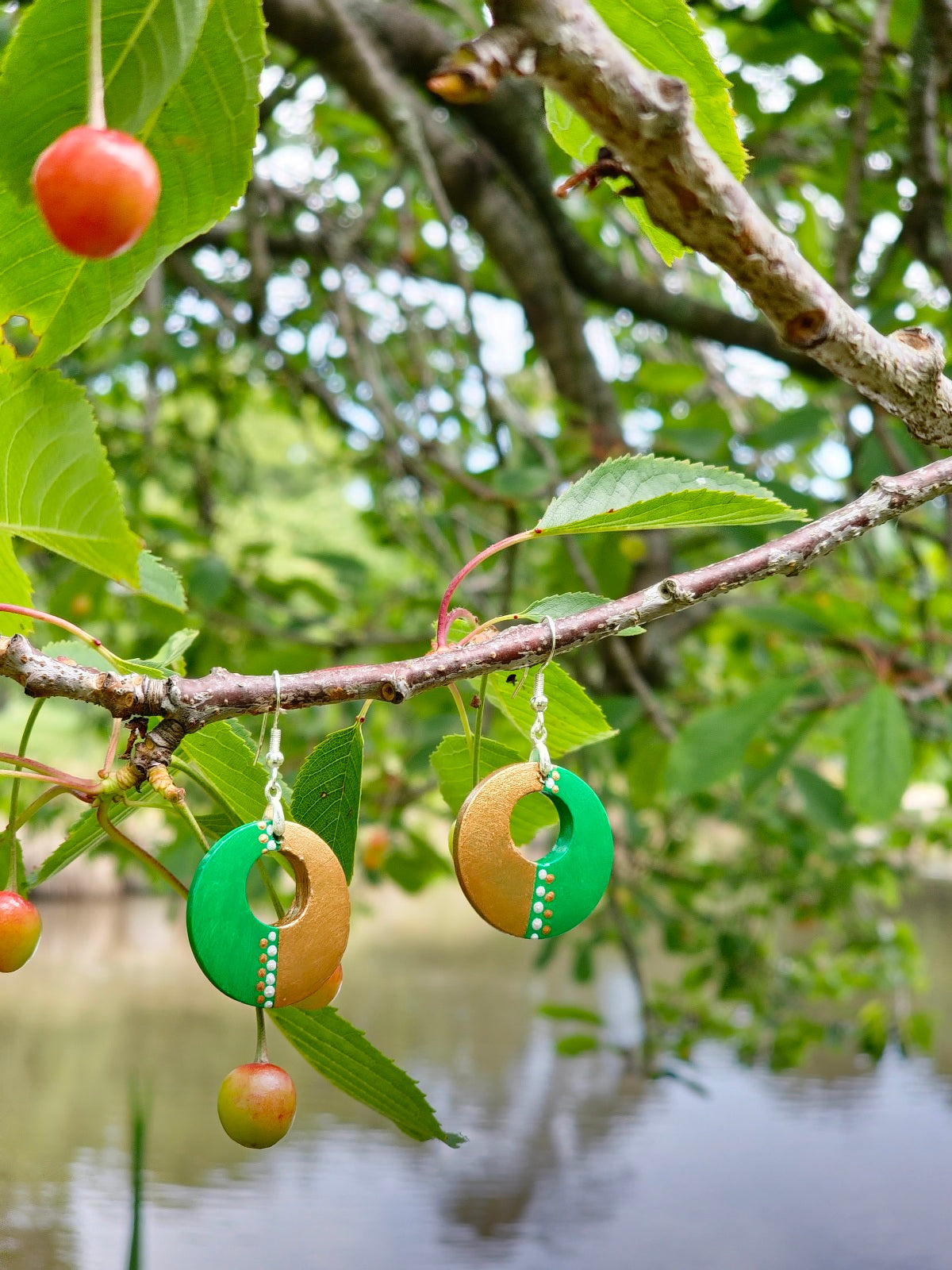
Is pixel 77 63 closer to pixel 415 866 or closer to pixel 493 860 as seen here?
pixel 493 860

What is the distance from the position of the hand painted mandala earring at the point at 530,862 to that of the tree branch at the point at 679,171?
116mm

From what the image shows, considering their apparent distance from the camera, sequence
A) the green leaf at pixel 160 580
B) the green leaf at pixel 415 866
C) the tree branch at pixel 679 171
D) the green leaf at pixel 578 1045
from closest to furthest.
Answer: the tree branch at pixel 679 171 → the green leaf at pixel 160 580 → the green leaf at pixel 578 1045 → the green leaf at pixel 415 866

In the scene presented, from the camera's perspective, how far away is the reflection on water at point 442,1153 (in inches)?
41.6

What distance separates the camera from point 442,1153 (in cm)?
141

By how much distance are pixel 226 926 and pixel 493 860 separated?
0.08 metres

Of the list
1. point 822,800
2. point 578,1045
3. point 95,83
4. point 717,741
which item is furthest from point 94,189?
Result: point 822,800

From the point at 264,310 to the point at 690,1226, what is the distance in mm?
1241

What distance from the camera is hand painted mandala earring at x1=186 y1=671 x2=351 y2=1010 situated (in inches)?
11.9

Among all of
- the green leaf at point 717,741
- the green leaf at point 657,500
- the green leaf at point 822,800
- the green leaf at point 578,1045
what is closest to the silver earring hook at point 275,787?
the green leaf at point 657,500

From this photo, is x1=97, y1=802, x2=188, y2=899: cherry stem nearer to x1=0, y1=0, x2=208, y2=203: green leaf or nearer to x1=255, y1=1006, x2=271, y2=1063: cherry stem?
x1=255, y1=1006, x2=271, y2=1063: cherry stem

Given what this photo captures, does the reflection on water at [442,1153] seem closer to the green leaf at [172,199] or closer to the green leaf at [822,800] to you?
the green leaf at [822,800]

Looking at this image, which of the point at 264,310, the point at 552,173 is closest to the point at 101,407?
the point at 264,310

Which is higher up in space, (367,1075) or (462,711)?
(462,711)

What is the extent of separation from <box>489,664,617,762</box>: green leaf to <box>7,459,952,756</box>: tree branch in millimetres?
57
